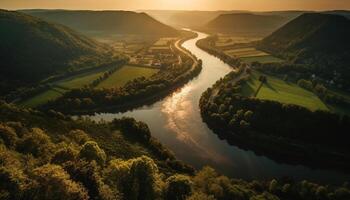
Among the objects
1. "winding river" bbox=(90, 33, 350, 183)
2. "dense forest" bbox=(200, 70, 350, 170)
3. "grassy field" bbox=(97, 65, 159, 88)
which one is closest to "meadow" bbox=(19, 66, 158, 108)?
"grassy field" bbox=(97, 65, 159, 88)

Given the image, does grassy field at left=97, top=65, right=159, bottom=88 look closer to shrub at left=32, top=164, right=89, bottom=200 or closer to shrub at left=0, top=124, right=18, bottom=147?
shrub at left=0, top=124, right=18, bottom=147

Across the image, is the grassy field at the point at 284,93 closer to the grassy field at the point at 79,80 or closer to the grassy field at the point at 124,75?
the grassy field at the point at 124,75

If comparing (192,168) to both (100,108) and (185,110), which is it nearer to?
(185,110)

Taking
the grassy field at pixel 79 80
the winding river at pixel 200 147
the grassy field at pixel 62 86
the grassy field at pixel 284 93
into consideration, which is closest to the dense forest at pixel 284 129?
the winding river at pixel 200 147

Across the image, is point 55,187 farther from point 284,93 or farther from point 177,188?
point 284,93

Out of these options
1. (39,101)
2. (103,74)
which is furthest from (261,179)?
(103,74)
